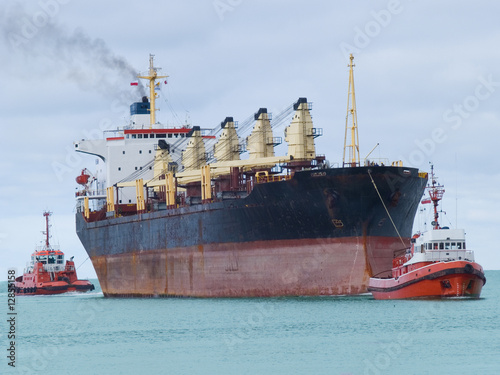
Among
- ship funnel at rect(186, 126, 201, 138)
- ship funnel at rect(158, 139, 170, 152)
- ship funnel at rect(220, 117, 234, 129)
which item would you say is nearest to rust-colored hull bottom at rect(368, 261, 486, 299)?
ship funnel at rect(220, 117, 234, 129)

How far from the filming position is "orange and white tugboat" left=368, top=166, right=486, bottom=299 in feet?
121

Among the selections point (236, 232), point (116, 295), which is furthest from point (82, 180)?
point (236, 232)

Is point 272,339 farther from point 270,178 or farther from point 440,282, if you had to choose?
point 270,178

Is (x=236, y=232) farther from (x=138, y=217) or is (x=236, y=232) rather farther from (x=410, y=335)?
(x=410, y=335)

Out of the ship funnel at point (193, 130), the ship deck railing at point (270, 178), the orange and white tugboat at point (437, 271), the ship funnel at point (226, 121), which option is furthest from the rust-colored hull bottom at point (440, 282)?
the ship funnel at point (193, 130)

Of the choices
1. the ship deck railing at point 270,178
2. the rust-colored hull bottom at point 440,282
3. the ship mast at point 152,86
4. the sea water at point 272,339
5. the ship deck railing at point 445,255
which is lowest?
the sea water at point 272,339

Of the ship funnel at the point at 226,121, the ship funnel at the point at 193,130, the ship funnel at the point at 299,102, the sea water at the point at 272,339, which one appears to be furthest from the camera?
the ship funnel at the point at 193,130

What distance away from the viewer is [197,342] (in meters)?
30.7

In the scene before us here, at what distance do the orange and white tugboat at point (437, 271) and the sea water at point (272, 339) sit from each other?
54 centimetres

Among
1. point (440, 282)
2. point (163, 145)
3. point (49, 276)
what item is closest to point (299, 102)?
point (440, 282)

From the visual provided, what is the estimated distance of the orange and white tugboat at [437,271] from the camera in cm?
3688

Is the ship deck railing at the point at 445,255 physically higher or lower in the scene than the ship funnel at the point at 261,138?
lower

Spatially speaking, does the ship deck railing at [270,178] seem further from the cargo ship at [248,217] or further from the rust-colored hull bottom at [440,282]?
the rust-colored hull bottom at [440,282]

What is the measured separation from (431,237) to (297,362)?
13.2 meters
